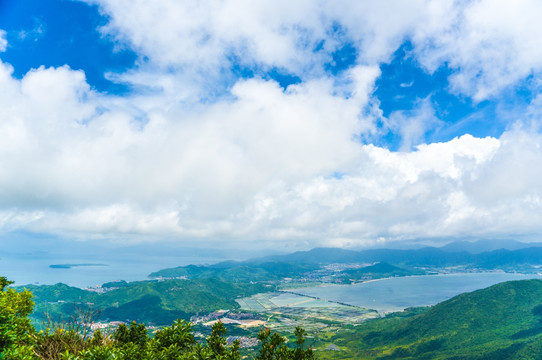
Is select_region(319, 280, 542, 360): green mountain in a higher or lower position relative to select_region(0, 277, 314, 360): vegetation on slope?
lower

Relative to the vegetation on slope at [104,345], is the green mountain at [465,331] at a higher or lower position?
lower

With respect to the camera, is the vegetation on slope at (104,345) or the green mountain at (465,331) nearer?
the vegetation on slope at (104,345)

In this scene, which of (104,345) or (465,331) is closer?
(104,345)

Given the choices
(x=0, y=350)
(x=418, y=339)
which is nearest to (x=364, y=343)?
(x=418, y=339)

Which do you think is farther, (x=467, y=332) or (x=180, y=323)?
(x=467, y=332)

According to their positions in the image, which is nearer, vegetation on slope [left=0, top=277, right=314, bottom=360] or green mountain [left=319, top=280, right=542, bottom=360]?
vegetation on slope [left=0, top=277, right=314, bottom=360]

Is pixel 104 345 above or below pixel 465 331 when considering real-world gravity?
above

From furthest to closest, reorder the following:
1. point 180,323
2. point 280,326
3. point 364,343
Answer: point 280,326 < point 364,343 < point 180,323

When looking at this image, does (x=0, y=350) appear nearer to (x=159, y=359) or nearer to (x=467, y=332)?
(x=159, y=359)
